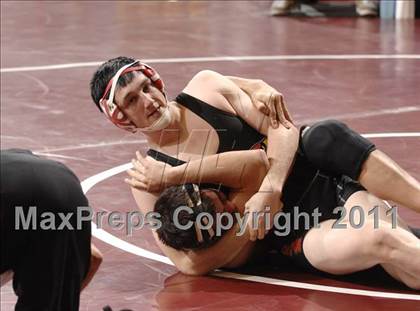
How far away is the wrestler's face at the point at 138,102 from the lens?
16.6 ft

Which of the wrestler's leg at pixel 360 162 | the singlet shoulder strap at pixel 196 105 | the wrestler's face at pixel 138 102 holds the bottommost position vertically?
the wrestler's leg at pixel 360 162

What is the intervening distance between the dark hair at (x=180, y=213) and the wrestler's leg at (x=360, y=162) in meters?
0.58

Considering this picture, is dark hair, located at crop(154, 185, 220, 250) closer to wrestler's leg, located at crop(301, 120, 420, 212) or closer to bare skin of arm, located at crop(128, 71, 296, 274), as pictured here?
bare skin of arm, located at crop(128, 71, 296, 274)

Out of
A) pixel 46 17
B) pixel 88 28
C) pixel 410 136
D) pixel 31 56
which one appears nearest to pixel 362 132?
pixel 410 136

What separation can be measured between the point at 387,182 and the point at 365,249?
1.58 ft

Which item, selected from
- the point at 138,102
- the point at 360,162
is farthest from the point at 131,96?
the point at 360,162

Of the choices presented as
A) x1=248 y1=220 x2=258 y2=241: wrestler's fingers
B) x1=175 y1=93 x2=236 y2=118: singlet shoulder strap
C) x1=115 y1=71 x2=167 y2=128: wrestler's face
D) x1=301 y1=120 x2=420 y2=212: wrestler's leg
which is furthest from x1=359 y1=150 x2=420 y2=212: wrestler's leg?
x1=115 y1=71 x2=167 y2=128: wrestler's face

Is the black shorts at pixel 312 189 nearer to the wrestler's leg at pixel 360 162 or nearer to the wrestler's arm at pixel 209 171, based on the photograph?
the wrestler's leg at pixel 360 162

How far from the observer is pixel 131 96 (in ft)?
16.6

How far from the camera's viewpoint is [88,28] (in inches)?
450

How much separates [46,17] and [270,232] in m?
7.49

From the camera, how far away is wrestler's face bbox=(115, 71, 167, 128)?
5.05 metres

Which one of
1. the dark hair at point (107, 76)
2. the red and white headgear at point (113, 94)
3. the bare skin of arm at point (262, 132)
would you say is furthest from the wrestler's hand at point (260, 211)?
the dark hair at point (107, 76)

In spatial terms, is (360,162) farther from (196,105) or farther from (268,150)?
(196,105)
